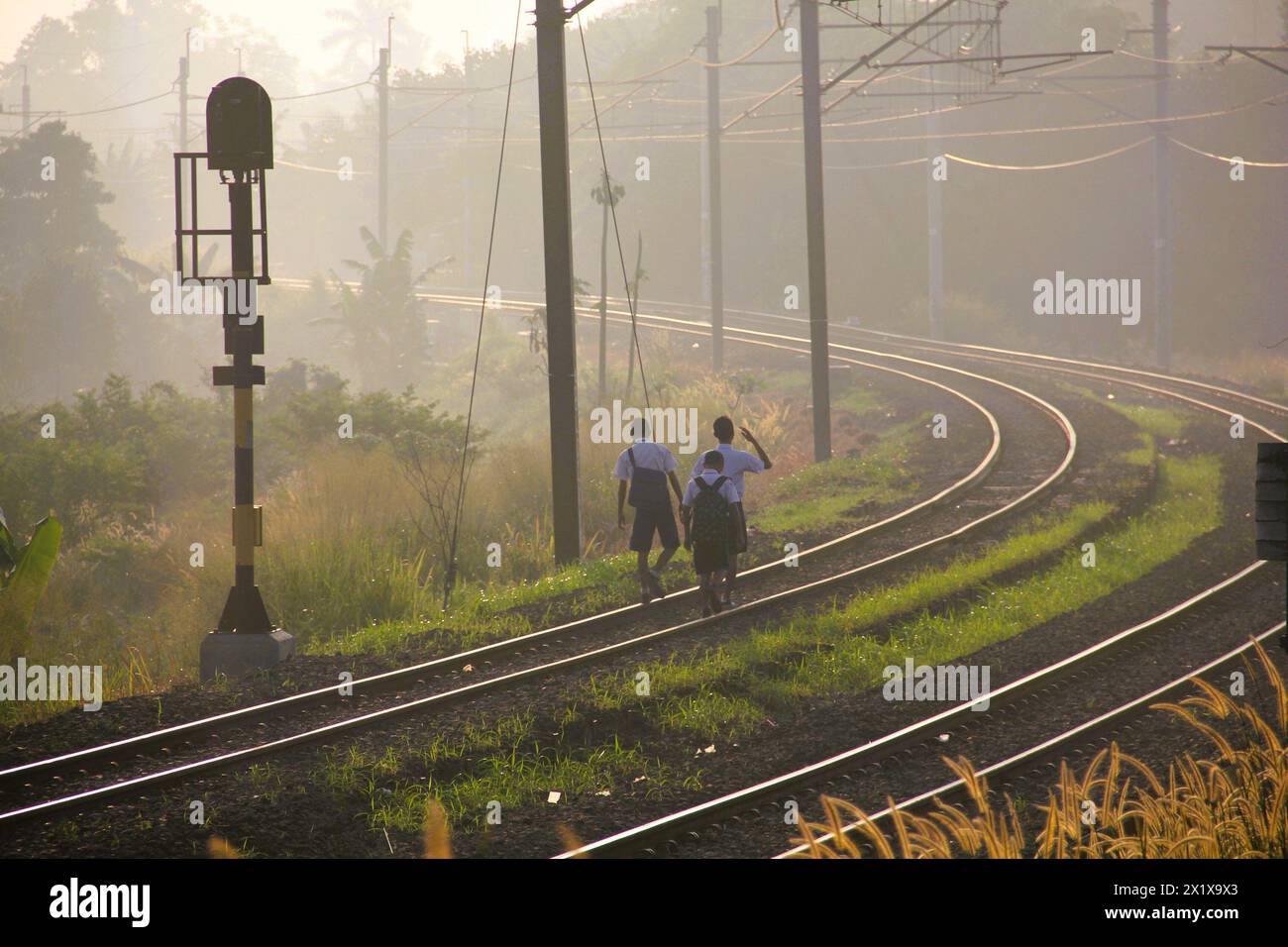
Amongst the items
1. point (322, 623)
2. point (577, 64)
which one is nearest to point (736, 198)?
point (577, 64)

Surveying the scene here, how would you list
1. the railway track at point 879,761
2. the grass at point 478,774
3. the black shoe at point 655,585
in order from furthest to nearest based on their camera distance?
the black shoe at point 655,585
the grass at point 478,774
the railway track at point 879,761

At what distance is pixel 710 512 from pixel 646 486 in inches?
37.9

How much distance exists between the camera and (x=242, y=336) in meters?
11.0

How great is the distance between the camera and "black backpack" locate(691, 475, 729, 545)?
11.4 meters

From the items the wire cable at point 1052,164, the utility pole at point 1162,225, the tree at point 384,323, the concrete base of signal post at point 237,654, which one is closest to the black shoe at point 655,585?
the concrete base of signal post at point 237,654

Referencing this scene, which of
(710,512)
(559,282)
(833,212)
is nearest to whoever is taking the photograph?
(710,512)

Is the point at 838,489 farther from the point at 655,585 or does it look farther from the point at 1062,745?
the point at 1062,745

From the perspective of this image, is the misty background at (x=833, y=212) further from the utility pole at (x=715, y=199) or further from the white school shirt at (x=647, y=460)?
the white school shirt at (x=647, y=460)

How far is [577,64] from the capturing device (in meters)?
70.4

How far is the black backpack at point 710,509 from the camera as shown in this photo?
11.4 m

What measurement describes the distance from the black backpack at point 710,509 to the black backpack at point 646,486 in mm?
717

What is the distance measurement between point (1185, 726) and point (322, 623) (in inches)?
334

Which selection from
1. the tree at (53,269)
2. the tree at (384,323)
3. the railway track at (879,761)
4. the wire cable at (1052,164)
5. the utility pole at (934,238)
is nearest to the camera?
the railway track at (879,761)

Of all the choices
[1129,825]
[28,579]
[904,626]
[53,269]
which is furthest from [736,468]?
[53,269]
